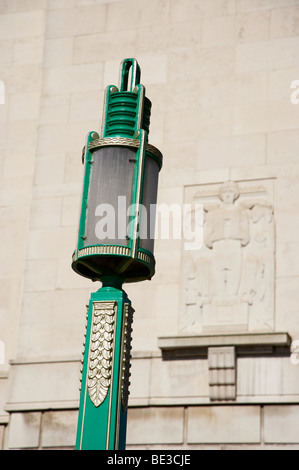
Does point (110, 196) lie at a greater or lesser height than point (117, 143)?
lesser

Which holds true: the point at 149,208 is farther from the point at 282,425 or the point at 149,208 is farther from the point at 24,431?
the point at 24,431

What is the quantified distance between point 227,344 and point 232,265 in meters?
1.26

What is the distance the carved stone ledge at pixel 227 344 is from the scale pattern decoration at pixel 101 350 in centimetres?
554

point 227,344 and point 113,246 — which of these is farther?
point 227,344

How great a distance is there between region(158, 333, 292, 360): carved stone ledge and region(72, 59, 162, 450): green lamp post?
5.14 meters

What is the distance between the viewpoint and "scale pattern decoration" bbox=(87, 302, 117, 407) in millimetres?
6699

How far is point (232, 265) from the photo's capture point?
1298 centimetres

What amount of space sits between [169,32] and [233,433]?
6.69 m

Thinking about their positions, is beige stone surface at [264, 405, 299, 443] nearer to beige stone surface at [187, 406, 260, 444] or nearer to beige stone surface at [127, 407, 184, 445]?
beige stone surface at [187, 406, 260, 444]

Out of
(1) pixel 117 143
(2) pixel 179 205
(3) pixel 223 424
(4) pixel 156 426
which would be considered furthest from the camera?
(2) pixel 179 205

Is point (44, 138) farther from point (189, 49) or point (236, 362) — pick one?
point (236, 362)

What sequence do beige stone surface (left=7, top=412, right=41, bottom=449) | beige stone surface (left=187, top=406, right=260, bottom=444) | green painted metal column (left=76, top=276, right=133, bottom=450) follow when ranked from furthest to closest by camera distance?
beige stone surface (left=7, top=412, right=41, bottom=449) < beige stone surface (left=187, top=406, right=260, bottom=444) < green painted metal column (left=76, top=276, right=133, bottom=450)

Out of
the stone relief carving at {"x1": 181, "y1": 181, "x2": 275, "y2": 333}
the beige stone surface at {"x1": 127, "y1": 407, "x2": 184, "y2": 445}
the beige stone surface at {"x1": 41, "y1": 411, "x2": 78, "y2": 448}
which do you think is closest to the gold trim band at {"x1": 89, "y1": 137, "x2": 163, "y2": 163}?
the stone relief carving at {"x1": 181, "y1": 181, "x2": 275, "y2": 333}

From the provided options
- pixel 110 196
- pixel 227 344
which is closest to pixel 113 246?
pixel 110 196
